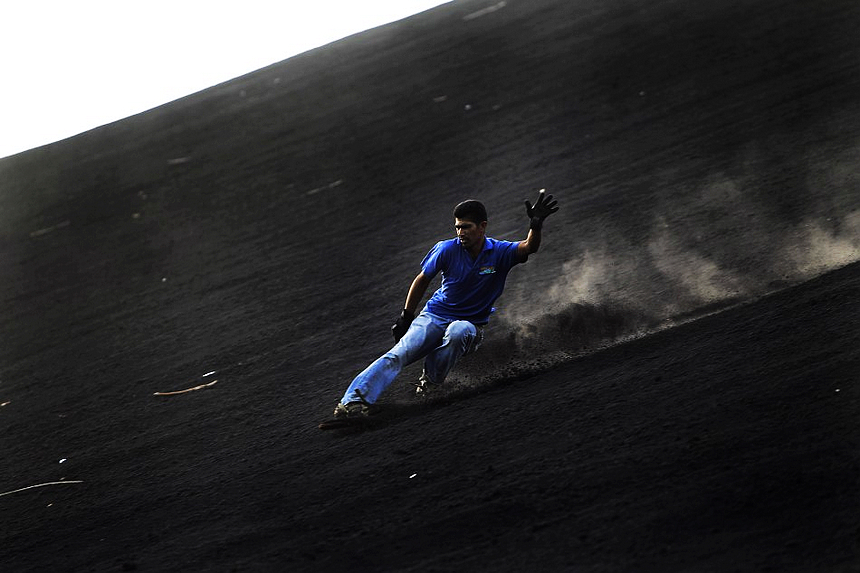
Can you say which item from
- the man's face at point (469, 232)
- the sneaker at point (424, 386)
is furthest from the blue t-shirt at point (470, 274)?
the sneaker at point (424, 386)

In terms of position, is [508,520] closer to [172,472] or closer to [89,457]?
[172,472]

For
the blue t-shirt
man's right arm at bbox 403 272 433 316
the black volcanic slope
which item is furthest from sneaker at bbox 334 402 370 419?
the blue t-shirt

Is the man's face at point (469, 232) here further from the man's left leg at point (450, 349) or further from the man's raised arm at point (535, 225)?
the man's left leg at point (450, 349)

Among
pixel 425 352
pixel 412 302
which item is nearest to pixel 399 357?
pixel 425 352

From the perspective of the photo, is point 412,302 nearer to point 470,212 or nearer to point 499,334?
point 470,212

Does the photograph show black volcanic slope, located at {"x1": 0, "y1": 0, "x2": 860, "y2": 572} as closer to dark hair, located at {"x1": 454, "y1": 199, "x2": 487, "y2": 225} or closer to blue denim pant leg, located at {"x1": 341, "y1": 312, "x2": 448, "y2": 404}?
blue denim pant leg, located at {"x1": 341, "y1": 312, "x2": 448, "y2": 404}

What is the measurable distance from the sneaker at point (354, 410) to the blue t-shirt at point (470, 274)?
1.02 m

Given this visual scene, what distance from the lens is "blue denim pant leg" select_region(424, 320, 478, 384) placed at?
770cm

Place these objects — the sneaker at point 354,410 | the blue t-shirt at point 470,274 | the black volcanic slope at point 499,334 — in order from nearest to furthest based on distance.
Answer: the black volcanic slope at point 499,334 < the sneaker at point 354,410 < the blue t-shirt at point 470,274

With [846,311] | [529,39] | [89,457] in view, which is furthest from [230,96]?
[846,311]

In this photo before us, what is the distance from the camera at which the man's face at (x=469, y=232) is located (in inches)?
303

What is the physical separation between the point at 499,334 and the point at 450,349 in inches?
48.0

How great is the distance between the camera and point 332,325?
10.0 meters

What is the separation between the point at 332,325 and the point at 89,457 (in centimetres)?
281
